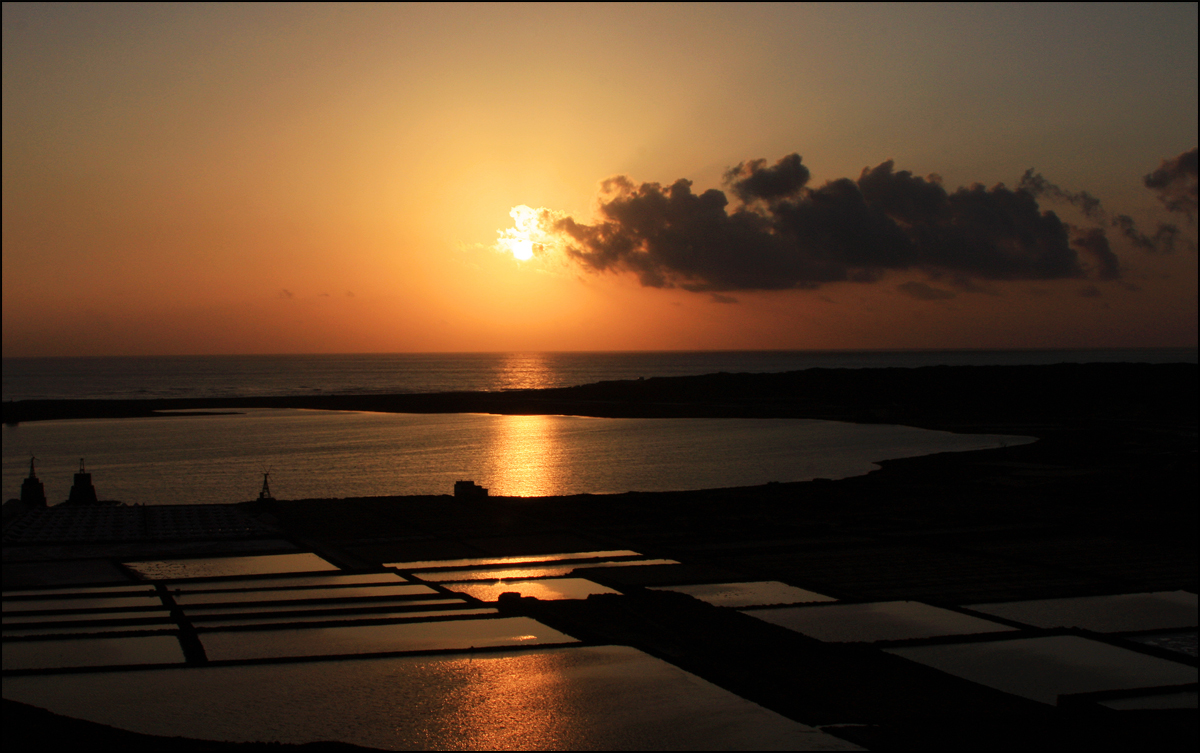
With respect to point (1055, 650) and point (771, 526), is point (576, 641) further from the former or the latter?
point (771, 526)

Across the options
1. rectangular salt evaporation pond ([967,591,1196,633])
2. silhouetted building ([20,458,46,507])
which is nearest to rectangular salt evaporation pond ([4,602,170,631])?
rectangular salt evaporation pond ([967,591,1196,633])

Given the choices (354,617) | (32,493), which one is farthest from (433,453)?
(354,617)

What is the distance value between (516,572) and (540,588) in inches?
73.4

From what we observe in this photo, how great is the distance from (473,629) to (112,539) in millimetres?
12871

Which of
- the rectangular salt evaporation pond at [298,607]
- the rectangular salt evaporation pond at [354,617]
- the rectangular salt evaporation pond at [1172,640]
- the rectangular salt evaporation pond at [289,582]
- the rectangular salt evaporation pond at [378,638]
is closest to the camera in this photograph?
the rectangular salt evaporation pond at [1172,640]

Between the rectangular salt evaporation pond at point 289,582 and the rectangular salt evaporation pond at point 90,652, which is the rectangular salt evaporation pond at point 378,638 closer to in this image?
the rectangular salt evaporation pond at point 90,652

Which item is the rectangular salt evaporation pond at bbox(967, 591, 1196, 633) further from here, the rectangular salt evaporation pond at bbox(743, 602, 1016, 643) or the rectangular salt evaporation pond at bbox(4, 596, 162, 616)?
the rectangular salt evaporation pond at bbox(4, 596, 162, 616)

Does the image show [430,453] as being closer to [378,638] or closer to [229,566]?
[229,566]

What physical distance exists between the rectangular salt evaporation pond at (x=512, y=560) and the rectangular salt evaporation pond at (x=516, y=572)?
0.56 metres

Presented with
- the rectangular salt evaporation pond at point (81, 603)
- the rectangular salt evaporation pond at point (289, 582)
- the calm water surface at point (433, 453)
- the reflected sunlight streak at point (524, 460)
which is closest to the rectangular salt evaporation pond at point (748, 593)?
the rectangular salt evaporation pond at point (289, 582)

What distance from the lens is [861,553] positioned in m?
22.3

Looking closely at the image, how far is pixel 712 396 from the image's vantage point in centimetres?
10475

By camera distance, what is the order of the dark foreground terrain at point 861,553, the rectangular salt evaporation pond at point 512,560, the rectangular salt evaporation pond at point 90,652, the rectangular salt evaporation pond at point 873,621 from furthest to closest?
Answer: the rectangular salt evaporation pond at point 512,560
the rectangular salt evaporation pond at point 873,621
the rectangular salt evaporation pond at point 90,652
the dark foreground terrain at point 861,553

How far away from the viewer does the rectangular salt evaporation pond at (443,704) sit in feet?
37.1
